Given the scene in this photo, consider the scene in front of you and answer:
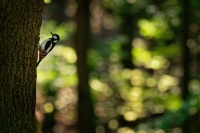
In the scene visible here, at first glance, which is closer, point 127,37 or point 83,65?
point 83,65

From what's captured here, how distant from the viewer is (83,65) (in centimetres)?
961

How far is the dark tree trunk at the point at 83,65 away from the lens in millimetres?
9359

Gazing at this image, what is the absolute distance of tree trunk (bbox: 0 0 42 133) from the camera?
11.5ft

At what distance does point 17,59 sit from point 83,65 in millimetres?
6048

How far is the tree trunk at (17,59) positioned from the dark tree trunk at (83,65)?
5.72m

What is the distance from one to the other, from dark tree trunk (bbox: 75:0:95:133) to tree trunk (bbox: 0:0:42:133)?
18.8ft

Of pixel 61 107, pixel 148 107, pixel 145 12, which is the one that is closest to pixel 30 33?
pixel 145 12

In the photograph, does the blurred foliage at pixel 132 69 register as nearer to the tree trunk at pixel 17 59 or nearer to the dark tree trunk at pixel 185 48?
the dark tree trunk at pixel 185 48

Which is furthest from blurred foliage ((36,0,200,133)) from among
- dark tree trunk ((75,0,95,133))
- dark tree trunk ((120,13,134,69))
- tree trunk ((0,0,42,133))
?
tree trunk ((0,0,42,133))

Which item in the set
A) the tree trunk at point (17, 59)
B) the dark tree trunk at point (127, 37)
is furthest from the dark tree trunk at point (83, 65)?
the tree trunk at point (17, 59)

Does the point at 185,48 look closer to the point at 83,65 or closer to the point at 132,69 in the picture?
the point at 132,69

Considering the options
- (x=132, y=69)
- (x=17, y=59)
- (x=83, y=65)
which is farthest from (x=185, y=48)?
(x=17, y=59)

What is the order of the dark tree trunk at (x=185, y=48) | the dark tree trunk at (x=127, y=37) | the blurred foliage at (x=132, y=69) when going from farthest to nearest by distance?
the dark tree trunk at (x=127, y=37) < the blurred foliage at (x=132, y=69) < the dark tree trunk at (x=185, y=48)

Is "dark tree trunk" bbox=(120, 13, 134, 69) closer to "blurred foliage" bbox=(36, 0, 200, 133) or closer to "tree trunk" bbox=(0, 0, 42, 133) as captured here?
"blurred foliage" bbox=(36, 0, 200, 133)
